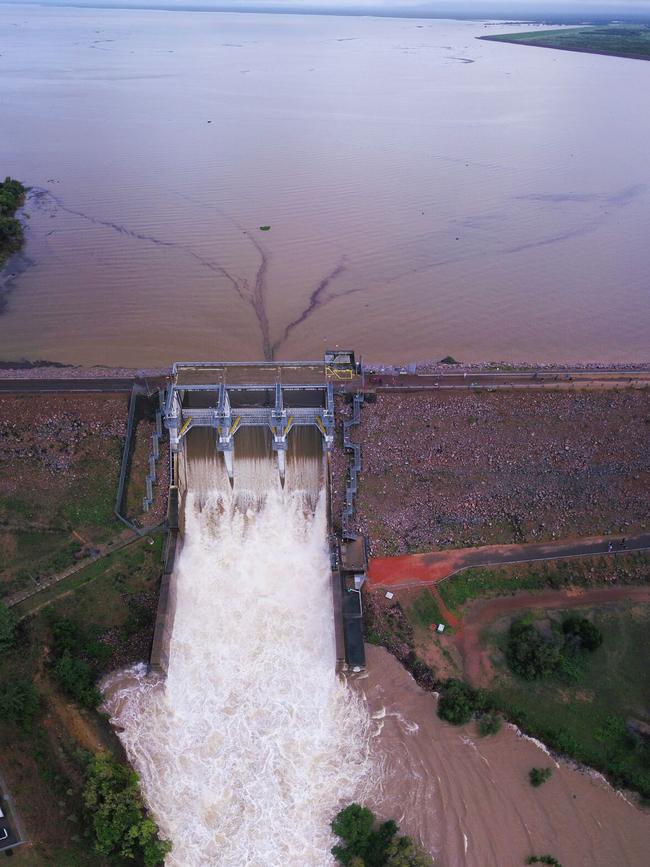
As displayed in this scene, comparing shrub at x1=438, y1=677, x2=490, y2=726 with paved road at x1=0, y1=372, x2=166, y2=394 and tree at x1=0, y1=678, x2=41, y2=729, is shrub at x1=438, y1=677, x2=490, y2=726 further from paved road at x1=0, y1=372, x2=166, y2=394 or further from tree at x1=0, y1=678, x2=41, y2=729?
paved road at x1=0, y1=372, x2=166, y2=394

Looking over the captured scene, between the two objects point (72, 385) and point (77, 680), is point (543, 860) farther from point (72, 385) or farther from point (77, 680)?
point (72, 385)

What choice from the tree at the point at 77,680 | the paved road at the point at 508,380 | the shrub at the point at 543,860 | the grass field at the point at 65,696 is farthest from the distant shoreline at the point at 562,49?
the tree at the point at 77,680

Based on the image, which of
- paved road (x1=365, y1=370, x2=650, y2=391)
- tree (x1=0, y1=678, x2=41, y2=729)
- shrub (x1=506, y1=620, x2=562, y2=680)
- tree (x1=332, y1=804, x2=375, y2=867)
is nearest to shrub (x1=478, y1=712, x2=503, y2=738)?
shrub (x1=506, y1=620, x2=562, y2=680)

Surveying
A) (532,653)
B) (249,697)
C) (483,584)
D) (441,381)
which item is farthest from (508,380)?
(249,697)

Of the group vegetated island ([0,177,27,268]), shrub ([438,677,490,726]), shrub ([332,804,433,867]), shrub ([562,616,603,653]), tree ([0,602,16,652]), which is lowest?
shrub ([332,804,433,867])

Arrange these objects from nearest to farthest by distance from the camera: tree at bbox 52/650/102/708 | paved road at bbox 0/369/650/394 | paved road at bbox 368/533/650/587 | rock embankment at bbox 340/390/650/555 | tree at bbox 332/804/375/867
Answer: tree at bbox 332/804/375/867
tree at bbox 52/650/102/708
paved road at bbox 368/533/650/587
rock embankment at bbox 340/390/650/555
paved road at bbox 0/369/650/394

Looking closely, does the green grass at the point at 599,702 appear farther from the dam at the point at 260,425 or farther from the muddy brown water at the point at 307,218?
the muddy brown water at the point at 307,218

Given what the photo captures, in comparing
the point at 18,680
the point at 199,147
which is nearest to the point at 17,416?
the point at 18,680

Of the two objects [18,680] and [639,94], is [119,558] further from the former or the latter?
[639,94]
